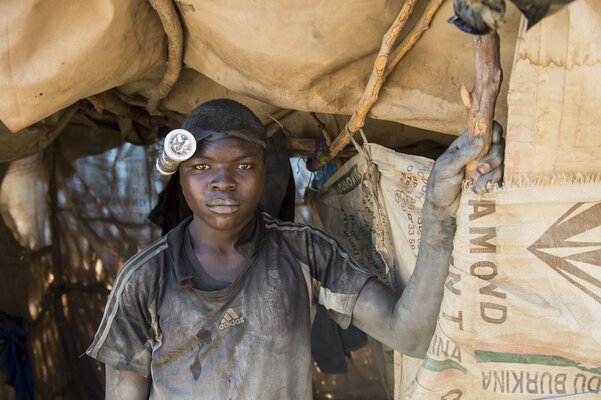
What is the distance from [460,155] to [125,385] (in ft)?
3.79

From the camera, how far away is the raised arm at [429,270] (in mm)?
1330

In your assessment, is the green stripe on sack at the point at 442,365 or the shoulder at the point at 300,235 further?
the shoulder at the point at 300,235

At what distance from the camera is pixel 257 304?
1.80 meters

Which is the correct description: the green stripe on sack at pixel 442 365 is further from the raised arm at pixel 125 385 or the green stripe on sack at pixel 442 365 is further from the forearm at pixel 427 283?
the raised arm at pixel 125 385

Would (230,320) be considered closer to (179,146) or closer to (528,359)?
(179,146)

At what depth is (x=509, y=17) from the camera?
4.75ft

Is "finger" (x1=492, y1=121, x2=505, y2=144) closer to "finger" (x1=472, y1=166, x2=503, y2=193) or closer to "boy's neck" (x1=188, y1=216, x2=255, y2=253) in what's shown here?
"finger" (x1=472, y1=166, x2=503, y2=193)

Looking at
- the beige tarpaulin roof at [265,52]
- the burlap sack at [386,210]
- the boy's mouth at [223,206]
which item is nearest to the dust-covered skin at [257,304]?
the boy's mouth at [223,206]

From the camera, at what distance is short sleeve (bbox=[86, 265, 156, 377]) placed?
5.87 feet

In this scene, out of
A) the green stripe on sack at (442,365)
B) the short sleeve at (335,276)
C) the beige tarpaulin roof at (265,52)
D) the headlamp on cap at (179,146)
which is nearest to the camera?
the green stripe on sack at (442,365)

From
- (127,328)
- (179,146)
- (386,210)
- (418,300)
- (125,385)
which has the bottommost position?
(125,385)

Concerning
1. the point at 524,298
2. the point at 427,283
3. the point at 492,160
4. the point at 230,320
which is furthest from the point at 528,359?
the point at 230,320

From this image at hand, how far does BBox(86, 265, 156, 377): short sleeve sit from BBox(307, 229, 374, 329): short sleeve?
1.57 feet

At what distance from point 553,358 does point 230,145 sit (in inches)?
37.1
